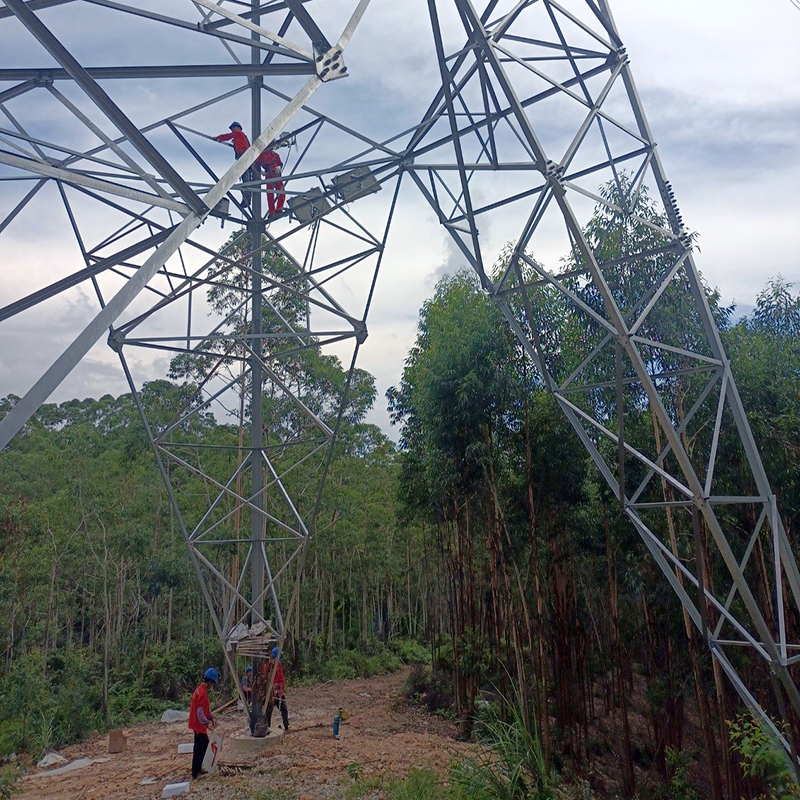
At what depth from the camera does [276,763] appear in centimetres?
911

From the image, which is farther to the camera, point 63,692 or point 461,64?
point 63,692

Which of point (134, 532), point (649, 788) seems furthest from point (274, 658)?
point (134, 532)

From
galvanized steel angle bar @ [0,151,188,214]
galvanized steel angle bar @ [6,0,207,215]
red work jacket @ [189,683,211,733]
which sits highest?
galvanized steel angle bar @ [6,0,207,215]

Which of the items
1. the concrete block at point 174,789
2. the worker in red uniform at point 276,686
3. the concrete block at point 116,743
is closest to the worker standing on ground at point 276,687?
the worker in red uniform at point 276,686

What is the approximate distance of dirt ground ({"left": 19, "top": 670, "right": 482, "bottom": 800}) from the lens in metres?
8.20

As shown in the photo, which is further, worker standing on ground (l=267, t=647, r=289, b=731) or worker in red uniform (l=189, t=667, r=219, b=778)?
worker standing on ground (l=267, t=647, r=289, b=731)

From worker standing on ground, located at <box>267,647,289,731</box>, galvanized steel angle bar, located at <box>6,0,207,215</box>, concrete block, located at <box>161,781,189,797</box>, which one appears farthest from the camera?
worker standing on ground, located at <box>267,647,289,731</box>

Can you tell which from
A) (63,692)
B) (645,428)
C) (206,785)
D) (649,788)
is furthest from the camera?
(63,692)

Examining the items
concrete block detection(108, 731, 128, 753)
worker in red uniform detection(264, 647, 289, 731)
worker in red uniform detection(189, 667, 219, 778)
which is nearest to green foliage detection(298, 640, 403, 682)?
concrete block detection(108, 731, 128, 753)

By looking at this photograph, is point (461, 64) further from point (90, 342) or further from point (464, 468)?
point (464, 468)

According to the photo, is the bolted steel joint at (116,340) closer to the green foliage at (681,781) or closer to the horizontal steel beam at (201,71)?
the horizontal steel beam at (201,71)

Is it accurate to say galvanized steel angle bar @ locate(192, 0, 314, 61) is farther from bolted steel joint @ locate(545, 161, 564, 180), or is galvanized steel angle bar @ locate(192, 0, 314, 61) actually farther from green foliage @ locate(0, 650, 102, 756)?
green foliage @ locate(0, 650, 102, 756)

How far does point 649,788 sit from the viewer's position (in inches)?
503

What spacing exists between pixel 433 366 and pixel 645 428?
3.54 meters
